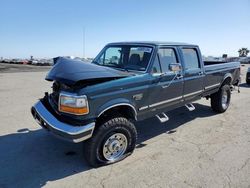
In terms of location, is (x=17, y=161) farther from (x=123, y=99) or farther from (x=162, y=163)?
(x=162, y=163)

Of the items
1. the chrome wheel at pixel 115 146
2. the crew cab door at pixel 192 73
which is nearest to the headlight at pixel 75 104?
the chrome wheel at pixel 115 146

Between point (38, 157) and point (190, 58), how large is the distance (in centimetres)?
395

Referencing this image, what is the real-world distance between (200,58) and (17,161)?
4.69 m

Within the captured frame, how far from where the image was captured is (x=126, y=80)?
403cm

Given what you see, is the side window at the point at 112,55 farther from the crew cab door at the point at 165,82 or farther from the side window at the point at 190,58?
the side window at the point at 190,58

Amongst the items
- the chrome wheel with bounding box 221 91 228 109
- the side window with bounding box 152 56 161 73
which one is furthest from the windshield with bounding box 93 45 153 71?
the chrome wheel with bounding box 221 91 228 109

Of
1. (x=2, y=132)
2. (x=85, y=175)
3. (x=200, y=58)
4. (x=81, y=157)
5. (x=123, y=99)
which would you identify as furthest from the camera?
(x=200, y=58)

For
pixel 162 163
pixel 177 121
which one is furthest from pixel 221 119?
pixel 162 163

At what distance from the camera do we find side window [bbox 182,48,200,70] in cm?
554

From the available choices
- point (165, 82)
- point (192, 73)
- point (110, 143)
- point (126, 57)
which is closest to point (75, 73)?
point (110, 143)

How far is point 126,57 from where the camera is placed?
16.2 feet

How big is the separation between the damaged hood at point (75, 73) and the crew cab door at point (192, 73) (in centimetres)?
184

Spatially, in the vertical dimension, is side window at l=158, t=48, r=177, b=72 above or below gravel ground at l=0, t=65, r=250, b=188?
above

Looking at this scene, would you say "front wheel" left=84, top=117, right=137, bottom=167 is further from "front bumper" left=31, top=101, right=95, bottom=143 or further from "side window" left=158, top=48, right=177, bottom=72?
"side window" left=158, top=48, right=177, bottom=72
